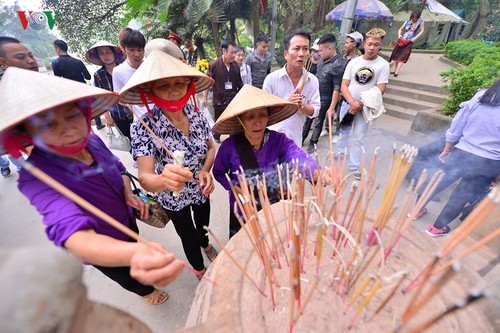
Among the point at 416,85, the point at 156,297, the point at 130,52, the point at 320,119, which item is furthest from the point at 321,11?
the point at 156,297

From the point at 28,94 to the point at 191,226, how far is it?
4.26 ft

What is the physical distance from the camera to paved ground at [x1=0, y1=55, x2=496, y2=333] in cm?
193

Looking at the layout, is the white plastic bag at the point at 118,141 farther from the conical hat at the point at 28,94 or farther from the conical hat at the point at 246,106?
the conical hat at the point at 28,94

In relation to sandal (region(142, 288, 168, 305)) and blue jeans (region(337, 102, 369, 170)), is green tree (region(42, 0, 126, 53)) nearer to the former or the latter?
blue jeans (region(337, 102, 369, 170))

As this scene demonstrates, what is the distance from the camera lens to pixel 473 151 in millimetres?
2146

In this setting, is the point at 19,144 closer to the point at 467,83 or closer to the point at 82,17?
the point at 467,83

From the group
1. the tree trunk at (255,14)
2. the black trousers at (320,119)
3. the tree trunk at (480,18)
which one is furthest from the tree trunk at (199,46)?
the tree trunk at (480,18)

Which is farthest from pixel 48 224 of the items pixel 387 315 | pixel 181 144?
pixel 387 315

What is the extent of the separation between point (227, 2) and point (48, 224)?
10.9 m

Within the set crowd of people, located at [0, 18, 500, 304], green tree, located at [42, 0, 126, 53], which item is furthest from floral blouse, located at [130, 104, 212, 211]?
green tree, located at [42, 0, 126, 53]

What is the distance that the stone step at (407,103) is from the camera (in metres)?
5.61

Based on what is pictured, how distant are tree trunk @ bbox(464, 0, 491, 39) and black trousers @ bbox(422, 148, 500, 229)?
19.0 meters

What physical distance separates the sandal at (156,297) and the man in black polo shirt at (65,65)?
4.61 m

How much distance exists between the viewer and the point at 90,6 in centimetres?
1112
